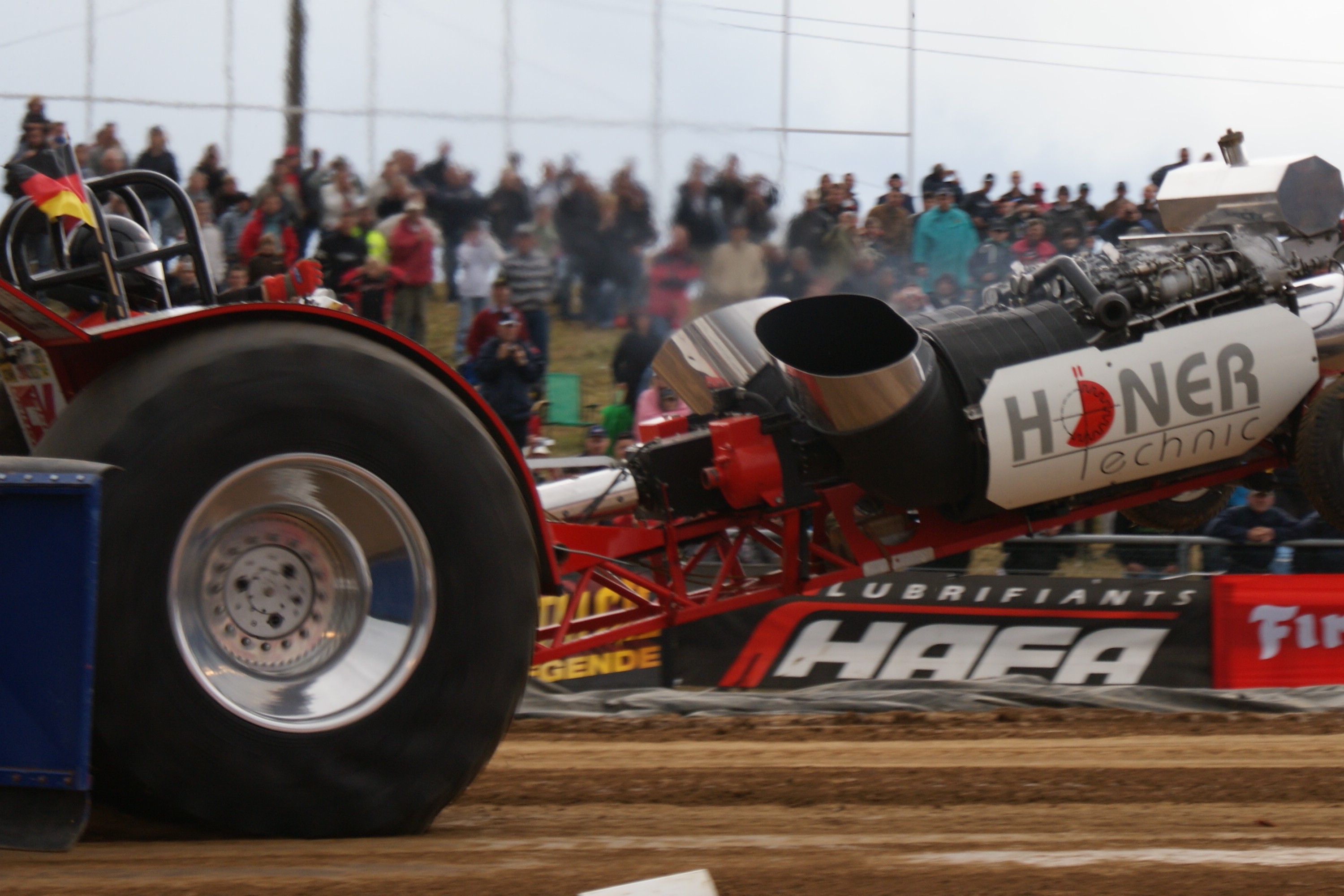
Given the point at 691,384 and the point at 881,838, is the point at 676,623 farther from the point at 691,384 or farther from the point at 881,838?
the point at 881,838

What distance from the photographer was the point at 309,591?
10.1 ft

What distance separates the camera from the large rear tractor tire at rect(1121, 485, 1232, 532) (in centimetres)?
617

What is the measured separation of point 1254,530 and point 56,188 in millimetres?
6877

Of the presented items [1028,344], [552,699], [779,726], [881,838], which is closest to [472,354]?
[552,699]

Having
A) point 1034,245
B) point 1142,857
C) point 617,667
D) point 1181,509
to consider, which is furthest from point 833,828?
point 1034,245

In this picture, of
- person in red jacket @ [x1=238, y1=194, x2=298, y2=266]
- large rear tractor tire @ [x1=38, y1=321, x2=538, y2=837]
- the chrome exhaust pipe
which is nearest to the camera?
large rear tractor tire @ [x1=38, y1=321, x2=538, y2=837]

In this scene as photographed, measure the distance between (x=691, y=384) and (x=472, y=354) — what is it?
165 inches

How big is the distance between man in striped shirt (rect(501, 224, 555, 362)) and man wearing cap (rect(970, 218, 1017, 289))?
11.2ft

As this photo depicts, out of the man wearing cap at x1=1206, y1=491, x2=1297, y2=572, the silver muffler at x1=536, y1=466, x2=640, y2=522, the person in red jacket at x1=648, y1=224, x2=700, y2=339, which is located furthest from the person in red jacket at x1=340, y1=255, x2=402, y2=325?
A: the man wearing cap at x1=1206, y1=491, x2=1297, y2=572

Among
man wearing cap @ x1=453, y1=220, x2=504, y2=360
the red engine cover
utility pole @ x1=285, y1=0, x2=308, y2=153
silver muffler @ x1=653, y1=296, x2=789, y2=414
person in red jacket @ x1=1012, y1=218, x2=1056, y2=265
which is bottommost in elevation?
the red engine cover

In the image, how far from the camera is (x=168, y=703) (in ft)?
9.13

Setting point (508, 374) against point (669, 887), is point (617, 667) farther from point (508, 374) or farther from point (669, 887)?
point (669, 887)

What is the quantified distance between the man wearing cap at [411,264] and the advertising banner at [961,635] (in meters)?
3.41

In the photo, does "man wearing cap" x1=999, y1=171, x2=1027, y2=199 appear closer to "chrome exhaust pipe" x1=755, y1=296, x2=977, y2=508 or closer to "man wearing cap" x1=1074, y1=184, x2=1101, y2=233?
"man wearing cap" x1=1074, y1=184, x2=1101, y2=233
